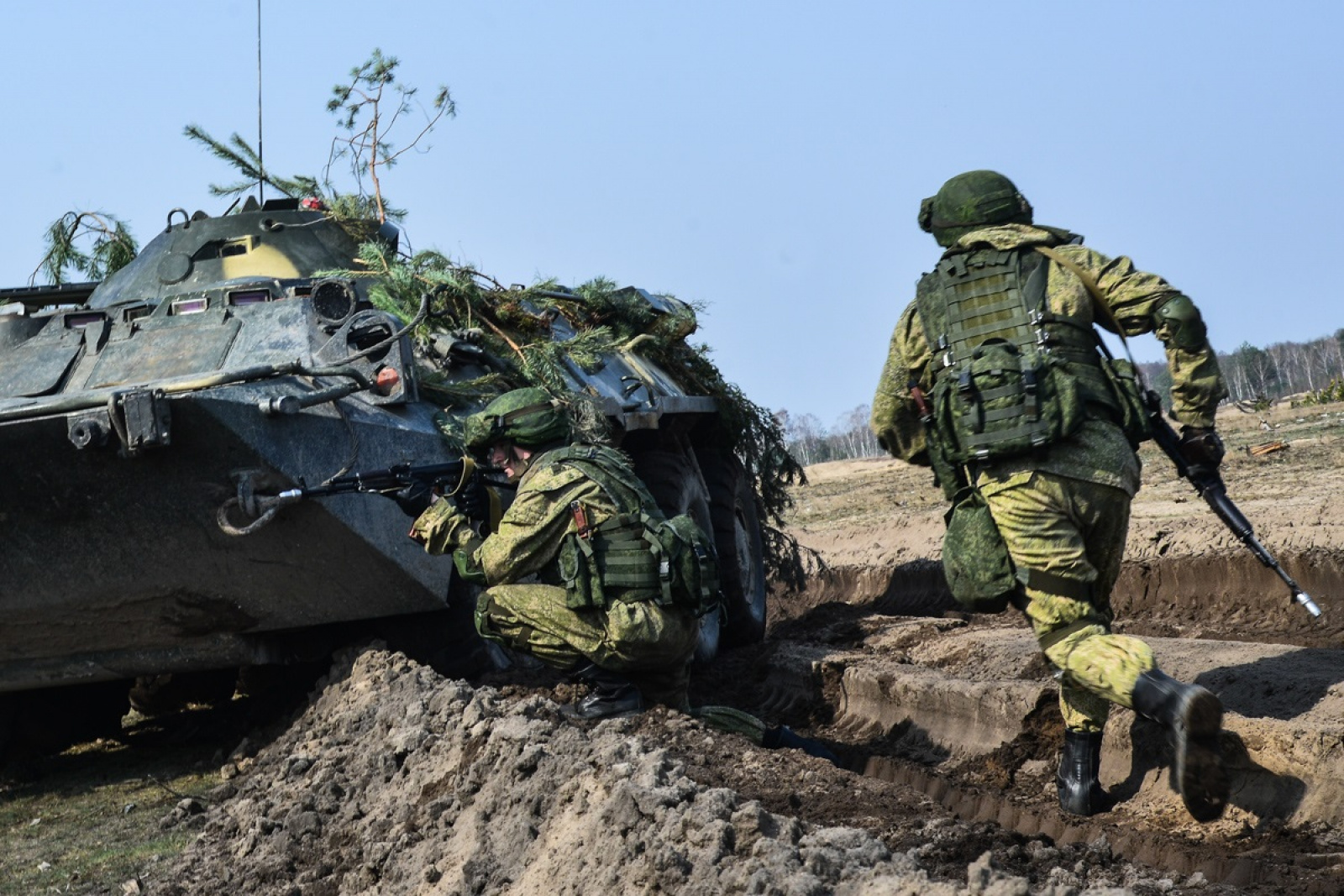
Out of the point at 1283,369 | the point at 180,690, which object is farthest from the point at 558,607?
the point at 1283,369

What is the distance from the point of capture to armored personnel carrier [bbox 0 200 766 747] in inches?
212

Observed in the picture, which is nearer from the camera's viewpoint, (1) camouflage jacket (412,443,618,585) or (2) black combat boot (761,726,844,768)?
(1) camouflage jacket (412,443,618,585)

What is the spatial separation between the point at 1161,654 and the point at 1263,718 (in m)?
1.35

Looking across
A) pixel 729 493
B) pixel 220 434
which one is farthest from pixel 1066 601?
pixel 729 493

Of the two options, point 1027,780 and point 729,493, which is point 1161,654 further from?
point 729,493

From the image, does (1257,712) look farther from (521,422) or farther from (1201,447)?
(521,422)

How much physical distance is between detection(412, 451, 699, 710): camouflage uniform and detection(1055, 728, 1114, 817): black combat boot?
49.7 inches

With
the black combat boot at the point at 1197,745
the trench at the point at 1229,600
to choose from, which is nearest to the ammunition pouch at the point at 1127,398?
the black combat boot at the point at 1197,745

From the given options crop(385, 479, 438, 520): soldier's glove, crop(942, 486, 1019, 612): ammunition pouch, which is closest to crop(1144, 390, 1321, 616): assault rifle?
crop(942, 486, 1019, 612): ammunition pouch

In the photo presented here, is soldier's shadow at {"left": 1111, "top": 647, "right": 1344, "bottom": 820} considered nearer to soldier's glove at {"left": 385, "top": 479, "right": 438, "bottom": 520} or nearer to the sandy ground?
the sandy ground

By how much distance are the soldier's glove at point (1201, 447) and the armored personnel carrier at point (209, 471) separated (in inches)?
74.2

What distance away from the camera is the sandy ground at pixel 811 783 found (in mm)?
A: 3184

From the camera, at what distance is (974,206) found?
15.2 feet

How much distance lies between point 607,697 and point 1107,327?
1.86 metres
